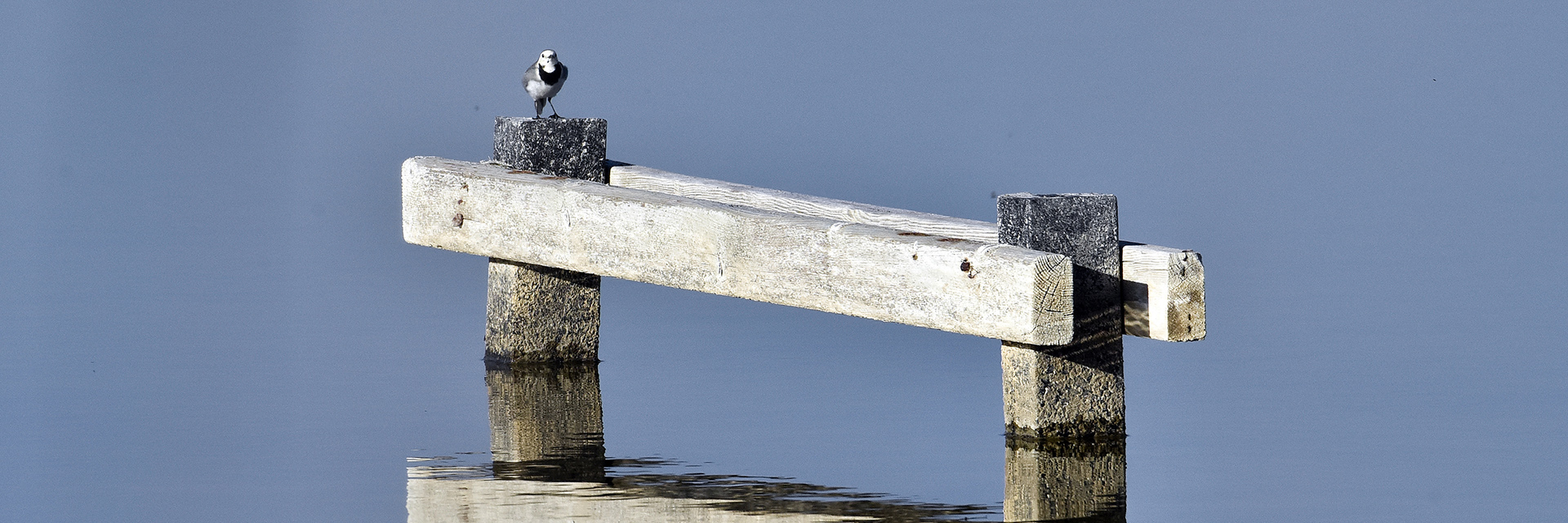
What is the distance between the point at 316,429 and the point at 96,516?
144cm

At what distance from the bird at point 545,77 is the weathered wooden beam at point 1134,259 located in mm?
1472

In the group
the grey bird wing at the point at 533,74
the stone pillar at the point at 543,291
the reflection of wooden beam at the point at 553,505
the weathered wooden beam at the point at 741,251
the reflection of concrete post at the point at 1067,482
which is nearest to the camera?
the reflection of wooden beam at the point at 553,505

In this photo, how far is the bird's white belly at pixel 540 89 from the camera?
9.18 metres

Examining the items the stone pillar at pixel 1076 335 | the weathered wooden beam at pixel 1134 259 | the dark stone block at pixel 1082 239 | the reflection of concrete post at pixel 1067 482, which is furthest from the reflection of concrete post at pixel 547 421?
the dark stone block at pixel 1082 239

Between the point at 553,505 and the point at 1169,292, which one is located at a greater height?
the point at 1169,292

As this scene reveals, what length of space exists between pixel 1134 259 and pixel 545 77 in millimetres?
3703

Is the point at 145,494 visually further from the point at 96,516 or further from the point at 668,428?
the point at 668,428

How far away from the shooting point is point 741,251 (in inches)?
271

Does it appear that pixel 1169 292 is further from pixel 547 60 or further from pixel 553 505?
pixel 547 60

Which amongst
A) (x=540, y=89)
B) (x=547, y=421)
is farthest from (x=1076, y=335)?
(x=540, y=89)

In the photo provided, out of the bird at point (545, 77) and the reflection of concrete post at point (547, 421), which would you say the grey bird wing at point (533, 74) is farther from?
the reflection of concrete post at point (547, 421)

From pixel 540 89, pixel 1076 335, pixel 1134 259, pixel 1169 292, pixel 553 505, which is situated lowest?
pixel 553 505

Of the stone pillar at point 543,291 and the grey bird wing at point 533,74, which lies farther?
the grey bird wing at point 533,74

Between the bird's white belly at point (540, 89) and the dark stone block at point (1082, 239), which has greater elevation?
the bird's white belly at point (540, 89)
